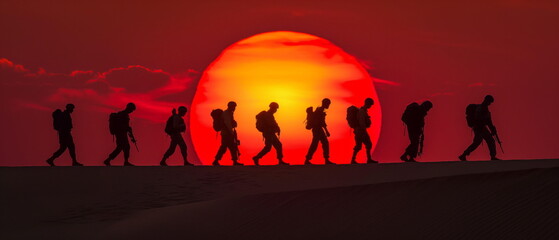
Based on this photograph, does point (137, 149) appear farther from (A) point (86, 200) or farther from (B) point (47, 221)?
Answer: (B) point (47, 221)

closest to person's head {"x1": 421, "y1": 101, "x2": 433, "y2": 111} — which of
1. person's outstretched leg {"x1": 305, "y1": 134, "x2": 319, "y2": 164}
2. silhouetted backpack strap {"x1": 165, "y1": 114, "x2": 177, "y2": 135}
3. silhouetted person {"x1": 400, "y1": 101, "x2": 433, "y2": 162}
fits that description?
silhouetted person {"x1": 400, "y1": 101, "x2": 433, "y2": 162}

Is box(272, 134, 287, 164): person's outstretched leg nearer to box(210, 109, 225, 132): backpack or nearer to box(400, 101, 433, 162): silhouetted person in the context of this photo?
box(210, 109, 225, 132): backpack

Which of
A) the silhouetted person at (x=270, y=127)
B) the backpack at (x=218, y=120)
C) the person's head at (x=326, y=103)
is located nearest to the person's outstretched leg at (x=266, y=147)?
the silhouetted person at (x=270, y=127)

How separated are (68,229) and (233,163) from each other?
9394mm

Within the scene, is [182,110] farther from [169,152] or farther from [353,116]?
[353,116]

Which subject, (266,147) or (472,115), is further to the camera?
(266,147)

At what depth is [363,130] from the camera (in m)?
25.0

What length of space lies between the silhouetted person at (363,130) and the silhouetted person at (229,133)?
307cm

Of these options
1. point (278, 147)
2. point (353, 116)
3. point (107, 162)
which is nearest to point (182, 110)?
point (107, 162)

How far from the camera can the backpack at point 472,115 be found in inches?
955

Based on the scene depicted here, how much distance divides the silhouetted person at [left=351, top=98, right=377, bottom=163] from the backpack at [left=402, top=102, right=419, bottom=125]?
897 mm

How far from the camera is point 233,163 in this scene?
2461 centimetres

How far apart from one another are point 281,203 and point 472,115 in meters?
10.8

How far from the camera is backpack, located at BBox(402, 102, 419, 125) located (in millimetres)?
24688
